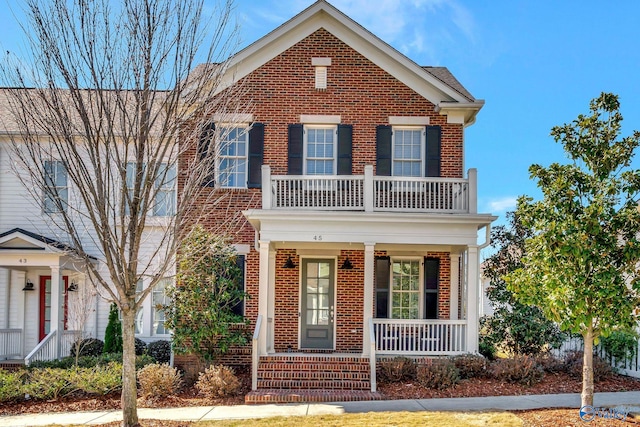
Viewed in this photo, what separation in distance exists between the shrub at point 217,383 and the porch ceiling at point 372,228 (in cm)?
312

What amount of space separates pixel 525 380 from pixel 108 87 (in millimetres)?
9842

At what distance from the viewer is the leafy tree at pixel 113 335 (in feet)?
44.3

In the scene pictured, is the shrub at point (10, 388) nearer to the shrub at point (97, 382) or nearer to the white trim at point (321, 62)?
the shrub at point (97, 382)

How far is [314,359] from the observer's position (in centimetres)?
1146

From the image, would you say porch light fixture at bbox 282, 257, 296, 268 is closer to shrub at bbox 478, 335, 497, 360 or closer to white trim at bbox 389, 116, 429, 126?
white trim at bbox 389, 116, 429, 126

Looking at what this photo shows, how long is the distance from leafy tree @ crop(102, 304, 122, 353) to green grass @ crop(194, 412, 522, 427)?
6.27 metres

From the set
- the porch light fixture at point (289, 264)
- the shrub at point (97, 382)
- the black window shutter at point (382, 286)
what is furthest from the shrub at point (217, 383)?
the black window shutter at point (382, 286)

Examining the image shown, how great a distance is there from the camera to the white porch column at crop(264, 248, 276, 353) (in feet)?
41.5

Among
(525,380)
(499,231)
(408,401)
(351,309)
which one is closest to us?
(408,401)

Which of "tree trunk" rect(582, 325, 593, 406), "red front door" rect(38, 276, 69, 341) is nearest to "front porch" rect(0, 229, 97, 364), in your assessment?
"red front door" rect(38, 276, 69, 341)

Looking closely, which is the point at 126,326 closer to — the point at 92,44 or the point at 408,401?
the point at 92,44

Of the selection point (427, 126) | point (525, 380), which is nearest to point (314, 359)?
point (525, 380)

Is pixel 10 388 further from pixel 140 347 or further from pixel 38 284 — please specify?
pixel 38 284

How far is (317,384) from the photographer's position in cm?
1086
